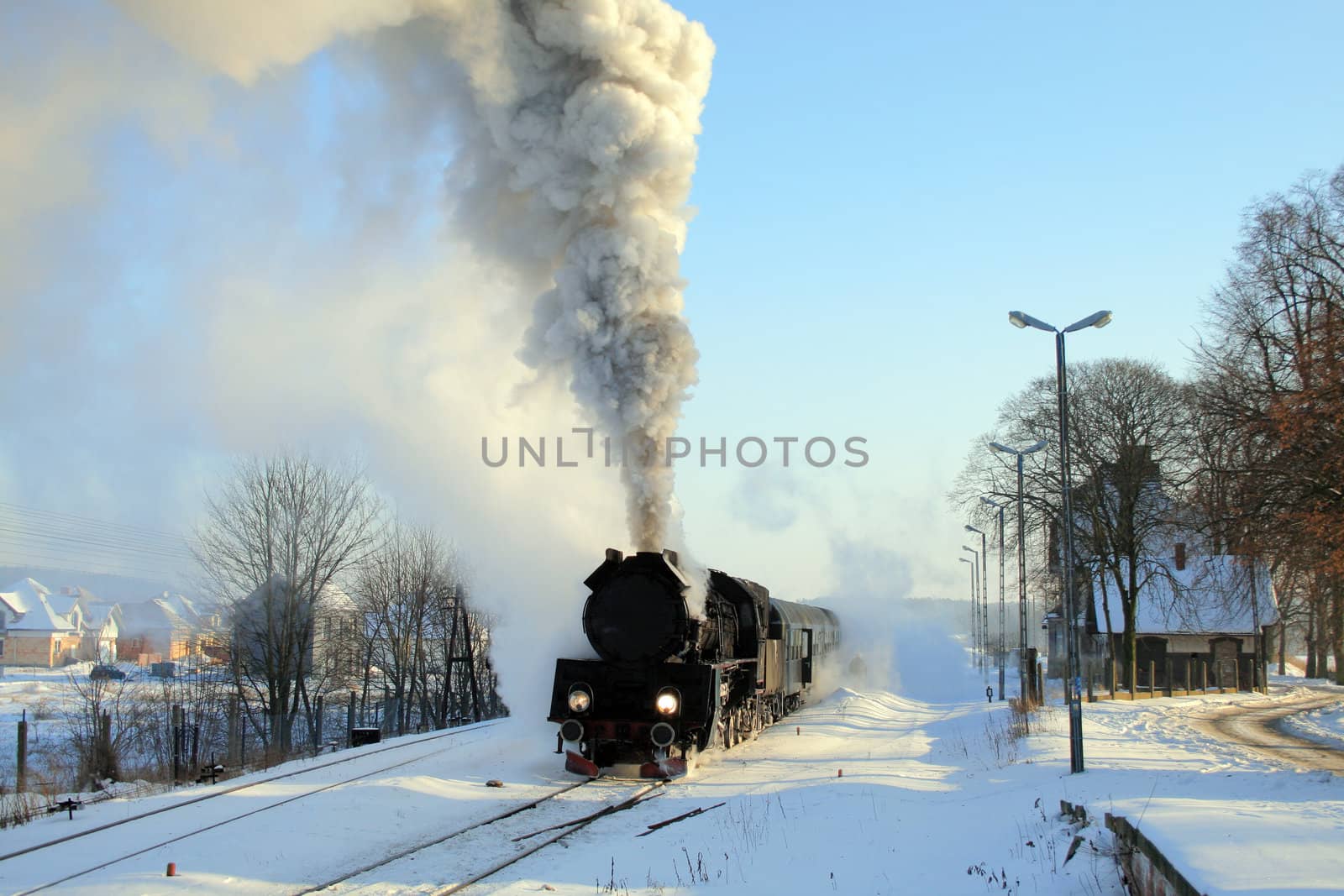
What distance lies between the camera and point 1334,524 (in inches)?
507

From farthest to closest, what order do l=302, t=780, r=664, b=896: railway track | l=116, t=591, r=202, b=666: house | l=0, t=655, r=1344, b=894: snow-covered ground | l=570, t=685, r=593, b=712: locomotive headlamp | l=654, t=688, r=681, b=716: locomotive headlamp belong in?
l=116, t=591, r=202, b=666: house, l=570, t=685, r=593, b=712: locomotive headlamp, l=654, t=688, r=681, b=716: locomotive headlamp, l=302, t=780, r=664, b=896: railway track, l=0, t=655, r=1344, b=894: snow-covered ground

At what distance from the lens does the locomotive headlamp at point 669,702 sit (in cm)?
1210

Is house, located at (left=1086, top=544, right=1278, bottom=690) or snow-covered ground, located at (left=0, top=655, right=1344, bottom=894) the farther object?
house, located at (left=1086, top=544, right=1278, bottom=690)

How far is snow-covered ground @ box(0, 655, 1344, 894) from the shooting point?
23.7 feet

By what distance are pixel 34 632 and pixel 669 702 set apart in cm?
6377

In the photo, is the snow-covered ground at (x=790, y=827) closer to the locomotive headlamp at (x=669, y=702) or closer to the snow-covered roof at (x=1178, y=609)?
the locomotive headlamp at (x=669, y=702)

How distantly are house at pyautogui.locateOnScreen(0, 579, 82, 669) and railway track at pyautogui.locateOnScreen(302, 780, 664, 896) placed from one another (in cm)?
6256

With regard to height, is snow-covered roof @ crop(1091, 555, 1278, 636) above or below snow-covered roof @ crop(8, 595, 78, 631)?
above

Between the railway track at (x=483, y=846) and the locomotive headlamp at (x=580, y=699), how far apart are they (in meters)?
1.04

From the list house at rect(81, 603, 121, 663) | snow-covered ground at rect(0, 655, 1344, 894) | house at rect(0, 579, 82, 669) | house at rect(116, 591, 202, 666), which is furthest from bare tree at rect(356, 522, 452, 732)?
house at rect(0, 579, 82, 669)

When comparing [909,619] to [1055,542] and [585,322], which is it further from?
[585,322]

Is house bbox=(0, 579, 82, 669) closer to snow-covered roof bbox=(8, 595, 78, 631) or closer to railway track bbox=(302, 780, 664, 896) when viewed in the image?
snow-covered roof bbox=(8, 595, 78, 631)

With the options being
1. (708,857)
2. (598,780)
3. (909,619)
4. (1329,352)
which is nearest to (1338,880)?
(708,857)

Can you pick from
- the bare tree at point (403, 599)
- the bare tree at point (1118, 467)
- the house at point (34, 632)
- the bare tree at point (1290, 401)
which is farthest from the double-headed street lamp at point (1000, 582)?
the house at point (34, 632)
